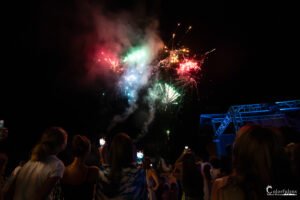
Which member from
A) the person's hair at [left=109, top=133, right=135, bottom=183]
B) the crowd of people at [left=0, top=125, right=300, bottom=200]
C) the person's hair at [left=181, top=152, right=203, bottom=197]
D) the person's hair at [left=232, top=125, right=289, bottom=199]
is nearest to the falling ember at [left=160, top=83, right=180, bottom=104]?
the person's hair at [left=181, top=152, right=203, bottom=197]

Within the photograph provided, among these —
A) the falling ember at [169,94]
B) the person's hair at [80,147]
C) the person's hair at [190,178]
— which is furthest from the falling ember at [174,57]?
the person's hair at [80,147]

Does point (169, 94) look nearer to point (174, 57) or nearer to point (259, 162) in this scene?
point (174, 57)

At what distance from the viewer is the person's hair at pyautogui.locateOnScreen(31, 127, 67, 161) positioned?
3533 mm

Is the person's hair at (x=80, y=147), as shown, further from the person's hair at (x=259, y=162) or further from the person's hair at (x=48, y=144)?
the person's hair at (x=259, y=162)

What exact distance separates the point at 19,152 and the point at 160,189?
20.4 metres

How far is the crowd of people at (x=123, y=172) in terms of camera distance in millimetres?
2000

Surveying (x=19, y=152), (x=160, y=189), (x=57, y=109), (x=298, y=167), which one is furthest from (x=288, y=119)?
(x=57, y=109)

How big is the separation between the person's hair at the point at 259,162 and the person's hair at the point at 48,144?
93.7 inches

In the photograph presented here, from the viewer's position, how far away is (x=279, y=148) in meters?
2.04

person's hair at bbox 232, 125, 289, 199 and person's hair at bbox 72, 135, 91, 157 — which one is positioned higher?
person's hair at bbox 72, 135, 91, 157

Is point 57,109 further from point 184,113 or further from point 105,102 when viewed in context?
point 184,113

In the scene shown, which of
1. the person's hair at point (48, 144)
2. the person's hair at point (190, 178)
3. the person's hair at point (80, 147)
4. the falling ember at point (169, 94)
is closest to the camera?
the person's hair at point (48, 144)

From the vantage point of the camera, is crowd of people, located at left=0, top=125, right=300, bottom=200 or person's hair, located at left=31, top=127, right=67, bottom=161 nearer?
crowd of people, located at left=0, top=125, right=300, bottom=200

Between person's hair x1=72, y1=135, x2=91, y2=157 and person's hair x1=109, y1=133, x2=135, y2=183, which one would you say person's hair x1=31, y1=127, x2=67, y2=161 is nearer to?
person's hair x1=72, y1=135, x2=91, y2=157
